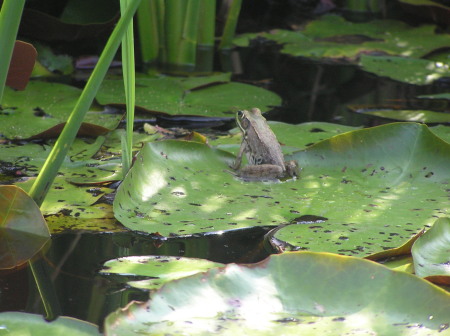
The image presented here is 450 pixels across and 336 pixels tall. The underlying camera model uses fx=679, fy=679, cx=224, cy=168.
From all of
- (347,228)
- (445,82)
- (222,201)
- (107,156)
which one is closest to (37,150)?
(107,156)

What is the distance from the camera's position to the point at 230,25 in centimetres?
580

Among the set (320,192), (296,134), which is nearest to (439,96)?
(296,134)

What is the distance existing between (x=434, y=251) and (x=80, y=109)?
1229mm

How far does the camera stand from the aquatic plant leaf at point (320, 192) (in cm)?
Result: 247

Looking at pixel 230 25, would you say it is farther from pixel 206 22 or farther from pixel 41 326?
pixel 41 326

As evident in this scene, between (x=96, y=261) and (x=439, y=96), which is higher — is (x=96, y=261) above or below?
below

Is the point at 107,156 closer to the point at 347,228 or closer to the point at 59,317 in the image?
the point at 347,228

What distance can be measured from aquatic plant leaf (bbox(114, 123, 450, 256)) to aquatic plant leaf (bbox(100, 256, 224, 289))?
0.24 metres

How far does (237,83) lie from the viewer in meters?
4.65

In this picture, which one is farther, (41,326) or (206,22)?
(206,22)

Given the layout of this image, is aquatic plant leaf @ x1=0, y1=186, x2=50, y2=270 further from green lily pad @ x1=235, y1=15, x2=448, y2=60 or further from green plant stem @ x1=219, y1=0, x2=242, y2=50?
green lily pad @ x1=235, y1=15, x2=448, y2=60

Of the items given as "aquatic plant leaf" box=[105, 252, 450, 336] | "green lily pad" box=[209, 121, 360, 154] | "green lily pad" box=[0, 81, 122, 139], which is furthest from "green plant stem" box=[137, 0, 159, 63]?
"aquatic plant leaf" box=[105, 252, 450, 336]

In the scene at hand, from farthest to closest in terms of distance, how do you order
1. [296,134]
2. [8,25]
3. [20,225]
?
[296,134], [20,225], [8,25]

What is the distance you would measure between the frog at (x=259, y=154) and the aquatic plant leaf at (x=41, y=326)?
4.73 ft
